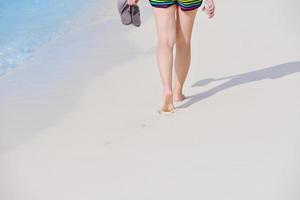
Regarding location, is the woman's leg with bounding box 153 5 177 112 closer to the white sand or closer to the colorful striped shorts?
the colorful striped shorts

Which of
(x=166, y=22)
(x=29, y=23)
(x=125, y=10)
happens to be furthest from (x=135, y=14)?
(x=29, y=23)

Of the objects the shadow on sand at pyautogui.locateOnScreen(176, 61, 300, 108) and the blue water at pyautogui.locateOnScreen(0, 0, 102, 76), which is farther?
the blue water at pyautogui.locateOnScreen(0, 0, 102, 76)

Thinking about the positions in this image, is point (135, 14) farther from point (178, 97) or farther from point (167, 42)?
point (178, 97)

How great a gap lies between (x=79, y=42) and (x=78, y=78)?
139 cm

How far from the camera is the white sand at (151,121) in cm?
389

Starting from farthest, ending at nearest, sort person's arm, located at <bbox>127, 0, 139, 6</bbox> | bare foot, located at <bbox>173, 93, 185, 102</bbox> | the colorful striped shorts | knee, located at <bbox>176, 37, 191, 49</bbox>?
bare foot, located at <bbox>173, 93, 185, 102</bbox>, knee, located at <bbox>176, 37, 191, 49</bbox>, person's arm, located at <bbox>127, 0, 139, 6</bbox>, the colorful striped shorts

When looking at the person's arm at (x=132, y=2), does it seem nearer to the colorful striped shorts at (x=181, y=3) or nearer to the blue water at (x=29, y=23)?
the colorful striped shorts at (x=181, y=3)

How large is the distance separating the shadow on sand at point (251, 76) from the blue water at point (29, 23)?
86.2 inches

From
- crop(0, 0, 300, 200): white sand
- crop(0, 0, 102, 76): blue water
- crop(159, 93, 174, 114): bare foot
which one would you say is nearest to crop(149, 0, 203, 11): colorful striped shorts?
crop(159, 93, 174, 114): bare foot

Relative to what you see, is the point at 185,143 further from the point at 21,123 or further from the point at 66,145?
the point at 21,123

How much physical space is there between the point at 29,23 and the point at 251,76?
158 inches

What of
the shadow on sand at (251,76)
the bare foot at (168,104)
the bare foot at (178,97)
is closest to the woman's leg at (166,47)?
the bare foot at (168,104)

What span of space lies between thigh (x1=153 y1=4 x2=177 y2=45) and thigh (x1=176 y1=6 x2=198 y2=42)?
7 cm

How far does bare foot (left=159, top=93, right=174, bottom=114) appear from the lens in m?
4.96
